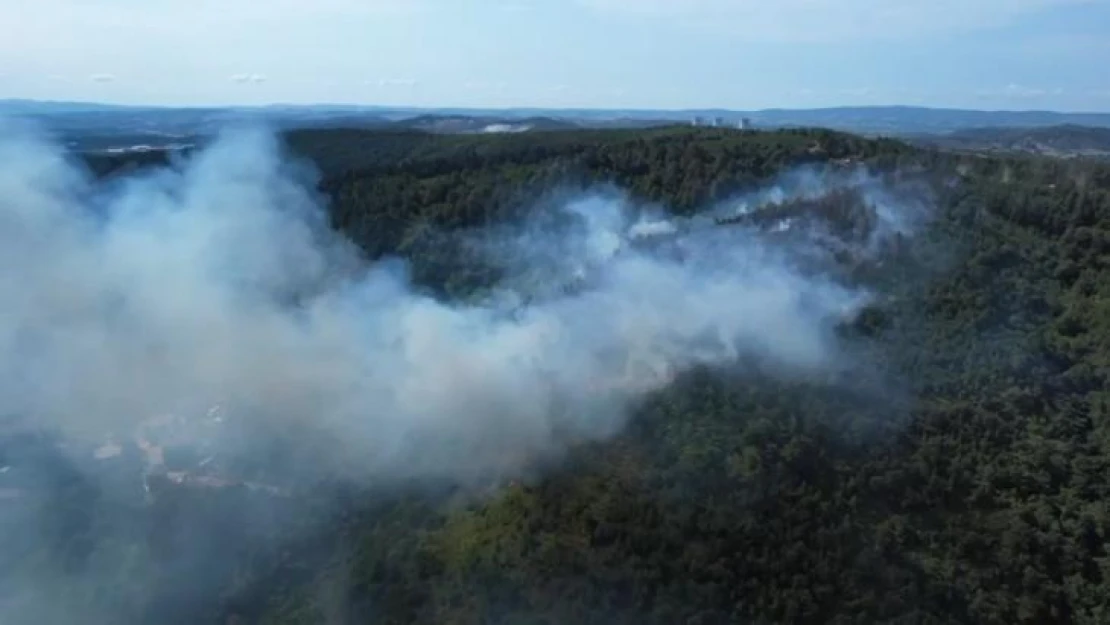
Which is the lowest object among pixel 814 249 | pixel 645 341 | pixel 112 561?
pixel 112 561

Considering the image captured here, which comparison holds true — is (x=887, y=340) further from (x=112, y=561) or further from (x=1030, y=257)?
(x=112, y=561)

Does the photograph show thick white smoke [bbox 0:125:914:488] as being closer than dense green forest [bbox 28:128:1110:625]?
No

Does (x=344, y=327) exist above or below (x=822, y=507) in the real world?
above

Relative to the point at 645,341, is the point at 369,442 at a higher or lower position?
lower

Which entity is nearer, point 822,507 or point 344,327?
point 822,507

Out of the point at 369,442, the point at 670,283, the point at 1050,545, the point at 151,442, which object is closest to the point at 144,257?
the point at 151,442
